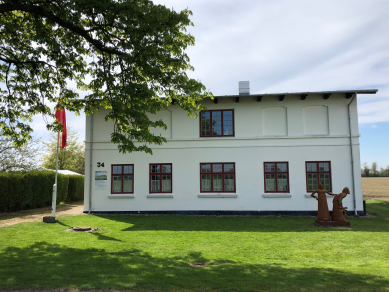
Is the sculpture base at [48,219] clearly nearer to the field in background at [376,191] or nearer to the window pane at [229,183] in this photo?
the window pane at [229,183]

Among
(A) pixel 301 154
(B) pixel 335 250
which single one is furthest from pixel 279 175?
(B) pixel 335 250

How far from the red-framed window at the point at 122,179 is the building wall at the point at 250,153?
0.25m

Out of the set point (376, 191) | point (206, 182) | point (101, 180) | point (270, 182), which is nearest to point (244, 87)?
point (270, 182)

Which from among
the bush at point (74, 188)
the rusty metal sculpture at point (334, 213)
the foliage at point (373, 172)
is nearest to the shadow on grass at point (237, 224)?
the rusty metal sculpture at point (334, 213)

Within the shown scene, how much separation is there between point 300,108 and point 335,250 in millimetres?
9266

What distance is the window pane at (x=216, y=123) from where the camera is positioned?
16.3m

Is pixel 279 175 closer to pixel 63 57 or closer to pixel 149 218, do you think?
pixel 149 218

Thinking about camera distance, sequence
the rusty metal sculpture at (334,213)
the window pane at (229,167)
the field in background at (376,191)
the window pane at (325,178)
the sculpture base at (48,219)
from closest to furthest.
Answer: the rusty metal sculpture at (334,213) → the sculpture base at (48,219) → the window pane at (325,178) → the window pane at (229,167) → the field in background at (376,191)

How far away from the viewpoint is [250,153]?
15.9 meters

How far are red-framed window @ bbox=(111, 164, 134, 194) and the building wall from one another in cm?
25

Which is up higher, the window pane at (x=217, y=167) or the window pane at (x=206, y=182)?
the window pane at (x=217, y=167)

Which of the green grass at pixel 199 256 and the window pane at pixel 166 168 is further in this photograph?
the window pane at pixel 166 168

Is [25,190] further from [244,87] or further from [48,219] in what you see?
[244,87]

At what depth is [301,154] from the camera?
15594mm
